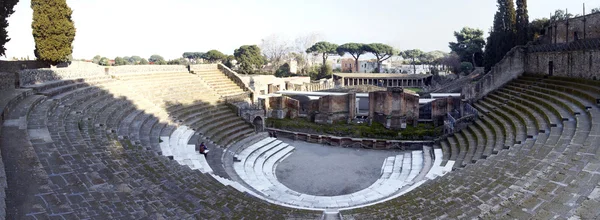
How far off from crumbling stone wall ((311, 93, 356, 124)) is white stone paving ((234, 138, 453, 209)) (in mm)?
4377

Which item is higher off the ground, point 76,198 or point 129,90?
point 129,90

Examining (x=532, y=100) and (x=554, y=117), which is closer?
(x=554, y=117)

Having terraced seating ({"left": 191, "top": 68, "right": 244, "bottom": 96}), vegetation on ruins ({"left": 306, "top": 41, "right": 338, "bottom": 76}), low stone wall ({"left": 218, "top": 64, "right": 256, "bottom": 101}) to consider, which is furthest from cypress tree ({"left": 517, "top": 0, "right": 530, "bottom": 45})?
vegetation on ruins ({"left": 306, "top": 41, "right": 338, "bottom": 76})

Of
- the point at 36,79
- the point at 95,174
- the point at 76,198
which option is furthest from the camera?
the point at 36,79

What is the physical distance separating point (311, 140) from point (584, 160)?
46.4 feet

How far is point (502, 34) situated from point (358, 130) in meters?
21.7

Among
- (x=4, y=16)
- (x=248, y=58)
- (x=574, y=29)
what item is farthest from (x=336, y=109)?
(x=248, y=58)

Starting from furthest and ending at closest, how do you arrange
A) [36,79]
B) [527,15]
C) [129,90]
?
[527,15], [129,90], [36,79]

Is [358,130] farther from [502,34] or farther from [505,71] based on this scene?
[502,34]

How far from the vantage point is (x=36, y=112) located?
10586mm

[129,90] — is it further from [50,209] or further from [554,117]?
[554,117]

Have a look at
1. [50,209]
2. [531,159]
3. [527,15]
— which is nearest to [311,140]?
[531,159]

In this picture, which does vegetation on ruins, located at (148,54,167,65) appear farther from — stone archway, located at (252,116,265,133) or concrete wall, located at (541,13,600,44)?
concrete wall, located at (541,13,600,44)

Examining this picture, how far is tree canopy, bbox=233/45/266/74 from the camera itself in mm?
53594
